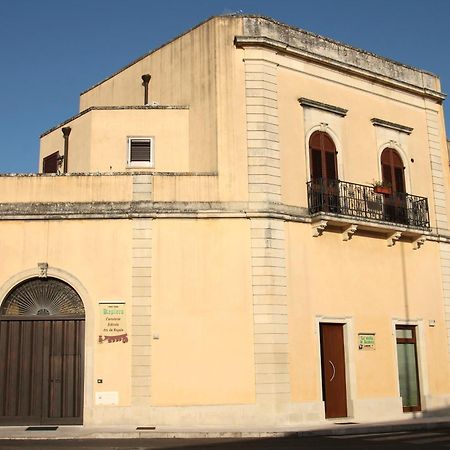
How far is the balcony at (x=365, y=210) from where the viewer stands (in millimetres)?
19531

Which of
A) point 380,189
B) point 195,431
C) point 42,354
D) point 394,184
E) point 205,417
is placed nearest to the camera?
point 195,431

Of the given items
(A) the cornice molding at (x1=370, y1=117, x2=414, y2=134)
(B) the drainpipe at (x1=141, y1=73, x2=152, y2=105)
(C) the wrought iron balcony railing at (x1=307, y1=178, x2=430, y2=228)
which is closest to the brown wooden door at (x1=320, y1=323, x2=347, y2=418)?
(C) the wrought iron balcony railing at (x1=307, y1=178, x2=430, y2=228)

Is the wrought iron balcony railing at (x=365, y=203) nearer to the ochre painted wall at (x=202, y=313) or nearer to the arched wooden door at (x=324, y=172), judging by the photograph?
the arched wooden door at (x=324, y=172)

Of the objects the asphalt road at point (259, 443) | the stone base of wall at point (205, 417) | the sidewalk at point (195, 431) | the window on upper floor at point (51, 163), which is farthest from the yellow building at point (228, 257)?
the asphalt road at point (259, 443)

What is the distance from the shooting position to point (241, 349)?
17.9 metres

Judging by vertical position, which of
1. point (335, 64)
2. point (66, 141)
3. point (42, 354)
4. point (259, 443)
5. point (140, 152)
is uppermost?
point (335, 64)

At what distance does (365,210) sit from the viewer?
20547 millimetres

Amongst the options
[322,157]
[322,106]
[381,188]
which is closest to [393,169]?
[381,188]

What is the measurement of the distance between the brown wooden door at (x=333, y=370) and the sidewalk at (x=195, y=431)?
103cm

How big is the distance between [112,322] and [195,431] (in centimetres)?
368

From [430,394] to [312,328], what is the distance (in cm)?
497

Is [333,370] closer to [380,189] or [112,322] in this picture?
[380,189]

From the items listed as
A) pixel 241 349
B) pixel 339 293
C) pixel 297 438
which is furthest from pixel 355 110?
pixel 297 438

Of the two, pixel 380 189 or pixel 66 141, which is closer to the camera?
pixel 380 189
